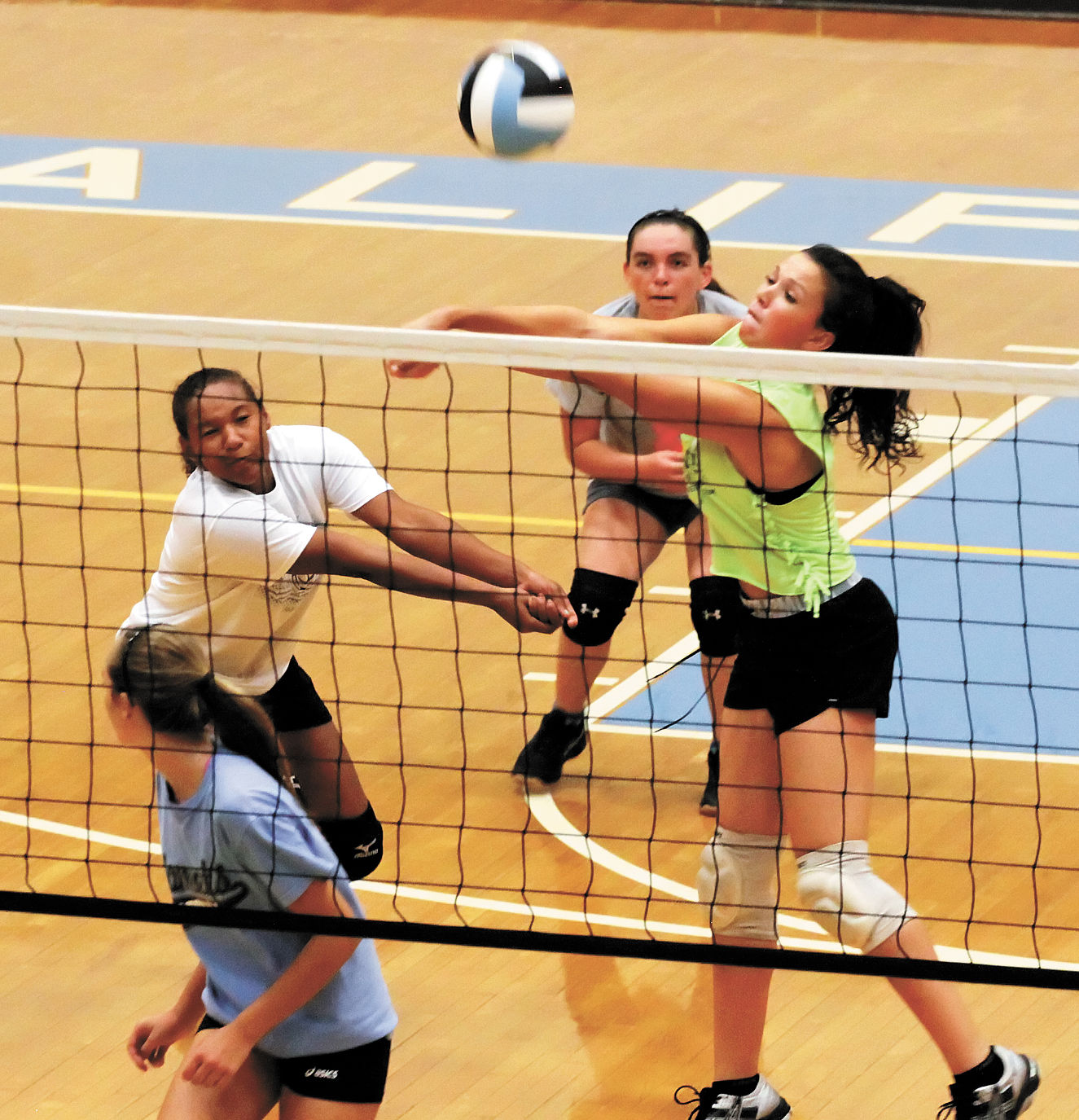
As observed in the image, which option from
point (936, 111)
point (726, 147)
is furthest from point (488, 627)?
point (936, 111)

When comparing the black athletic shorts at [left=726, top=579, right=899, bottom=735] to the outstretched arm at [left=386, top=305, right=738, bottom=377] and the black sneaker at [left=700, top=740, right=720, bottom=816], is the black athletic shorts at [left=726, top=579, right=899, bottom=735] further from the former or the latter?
the black sneaker at [left=700, top=740, right=720, bottom=816]

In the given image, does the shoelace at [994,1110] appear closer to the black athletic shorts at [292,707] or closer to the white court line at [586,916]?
the white court line at [586,916]

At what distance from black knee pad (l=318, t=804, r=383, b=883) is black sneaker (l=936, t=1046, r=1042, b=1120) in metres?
1.61

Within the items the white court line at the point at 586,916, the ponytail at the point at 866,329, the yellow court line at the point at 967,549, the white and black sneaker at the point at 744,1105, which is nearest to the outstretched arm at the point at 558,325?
the ponytail at the point at 866,329

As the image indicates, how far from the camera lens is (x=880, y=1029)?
5.12m

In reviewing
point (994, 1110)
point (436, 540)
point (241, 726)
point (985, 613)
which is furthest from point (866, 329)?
point (985, 613)

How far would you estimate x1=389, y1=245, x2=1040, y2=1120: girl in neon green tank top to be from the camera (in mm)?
4480

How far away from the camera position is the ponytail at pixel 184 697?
3945mm

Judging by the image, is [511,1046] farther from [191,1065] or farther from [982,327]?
[982,327]

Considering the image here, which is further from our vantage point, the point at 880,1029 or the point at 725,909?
the point at 880,1029

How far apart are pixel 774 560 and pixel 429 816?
195cm

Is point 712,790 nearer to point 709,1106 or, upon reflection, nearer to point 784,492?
point 709,1106

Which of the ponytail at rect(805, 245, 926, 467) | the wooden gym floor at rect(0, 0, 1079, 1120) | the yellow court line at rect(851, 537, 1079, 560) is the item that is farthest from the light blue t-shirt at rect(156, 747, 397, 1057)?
the yellow court line at rect(851, 537, 1079, 560)

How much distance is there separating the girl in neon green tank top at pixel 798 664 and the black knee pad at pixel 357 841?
96 cm
